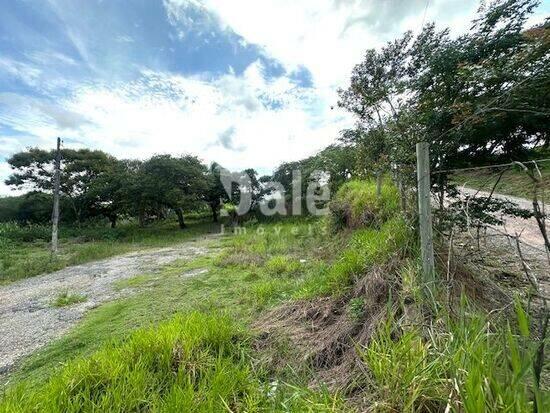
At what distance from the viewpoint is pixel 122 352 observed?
7.15 ft

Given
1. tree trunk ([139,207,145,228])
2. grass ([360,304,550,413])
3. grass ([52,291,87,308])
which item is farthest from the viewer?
tree trunk ([139,207,145,228])

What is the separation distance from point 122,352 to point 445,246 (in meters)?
2.82

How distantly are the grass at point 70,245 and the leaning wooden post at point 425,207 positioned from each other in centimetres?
950

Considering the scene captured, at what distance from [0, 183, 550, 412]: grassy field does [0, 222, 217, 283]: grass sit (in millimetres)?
6209

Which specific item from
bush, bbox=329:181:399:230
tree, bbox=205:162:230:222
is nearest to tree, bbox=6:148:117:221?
tree, bbox=205:162:230:222

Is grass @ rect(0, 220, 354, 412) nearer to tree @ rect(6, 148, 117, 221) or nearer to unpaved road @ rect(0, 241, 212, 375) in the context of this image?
unpaved road @ rect(0, 241, 212, 375)

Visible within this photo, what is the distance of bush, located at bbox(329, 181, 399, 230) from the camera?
15.6ft

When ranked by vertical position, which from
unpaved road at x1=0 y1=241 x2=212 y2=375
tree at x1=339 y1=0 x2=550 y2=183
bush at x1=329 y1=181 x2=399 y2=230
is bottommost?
unpaved road at x1=0 y1=241 x2=212 y2=375

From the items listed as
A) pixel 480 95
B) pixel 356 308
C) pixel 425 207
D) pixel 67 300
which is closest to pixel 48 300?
pixel 67 300

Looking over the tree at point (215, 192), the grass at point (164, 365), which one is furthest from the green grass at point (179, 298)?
the tree at point (215, 192)

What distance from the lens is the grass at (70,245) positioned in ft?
27.5

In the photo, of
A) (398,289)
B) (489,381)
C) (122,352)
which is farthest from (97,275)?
(489,381)

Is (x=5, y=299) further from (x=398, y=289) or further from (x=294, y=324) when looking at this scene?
(x=398, y=289)
